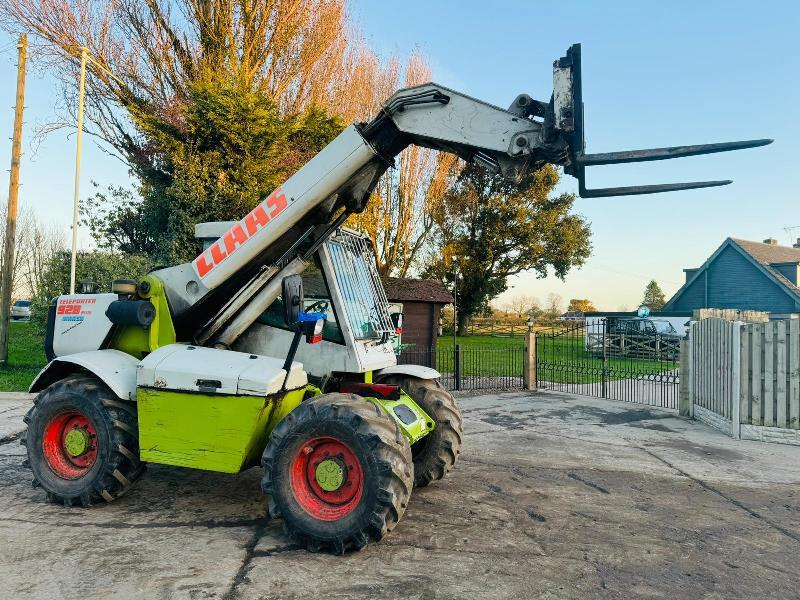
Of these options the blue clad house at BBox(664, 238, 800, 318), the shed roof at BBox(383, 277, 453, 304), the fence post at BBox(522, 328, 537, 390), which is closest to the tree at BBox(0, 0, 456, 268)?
the shed roof at BBox(383, 277, 453, 304)

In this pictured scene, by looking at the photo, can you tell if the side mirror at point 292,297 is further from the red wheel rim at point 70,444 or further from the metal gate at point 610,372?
the metal gate at point 610,372

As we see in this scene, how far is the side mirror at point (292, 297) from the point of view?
399 centimetres

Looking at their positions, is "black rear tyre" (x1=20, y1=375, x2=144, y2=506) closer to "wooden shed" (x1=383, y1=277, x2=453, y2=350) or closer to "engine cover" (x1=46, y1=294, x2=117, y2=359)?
"engine cover" (x1=46, y1=294, x2=117, y2=359)

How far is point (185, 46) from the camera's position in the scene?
18062 millimetres

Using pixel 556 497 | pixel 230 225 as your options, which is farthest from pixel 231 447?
pixel 556 497

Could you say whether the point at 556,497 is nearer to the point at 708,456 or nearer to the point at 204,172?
the point at 708,456

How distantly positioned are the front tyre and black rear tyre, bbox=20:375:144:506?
146 cm

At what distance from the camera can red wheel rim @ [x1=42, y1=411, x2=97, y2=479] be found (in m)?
4.97

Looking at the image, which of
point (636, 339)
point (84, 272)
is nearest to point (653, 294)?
point (636, 339)

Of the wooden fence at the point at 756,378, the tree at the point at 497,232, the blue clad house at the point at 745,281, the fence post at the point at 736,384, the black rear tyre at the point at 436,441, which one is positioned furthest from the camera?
the tree at the point at 497,232

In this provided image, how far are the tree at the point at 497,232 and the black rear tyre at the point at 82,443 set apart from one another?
2660cm

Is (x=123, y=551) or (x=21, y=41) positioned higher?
(x=21, y=41)

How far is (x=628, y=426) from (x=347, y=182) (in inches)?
286

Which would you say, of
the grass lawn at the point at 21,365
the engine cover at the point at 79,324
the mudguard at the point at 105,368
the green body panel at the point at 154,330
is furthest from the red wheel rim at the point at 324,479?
the grass lawn at the point at 21,365
